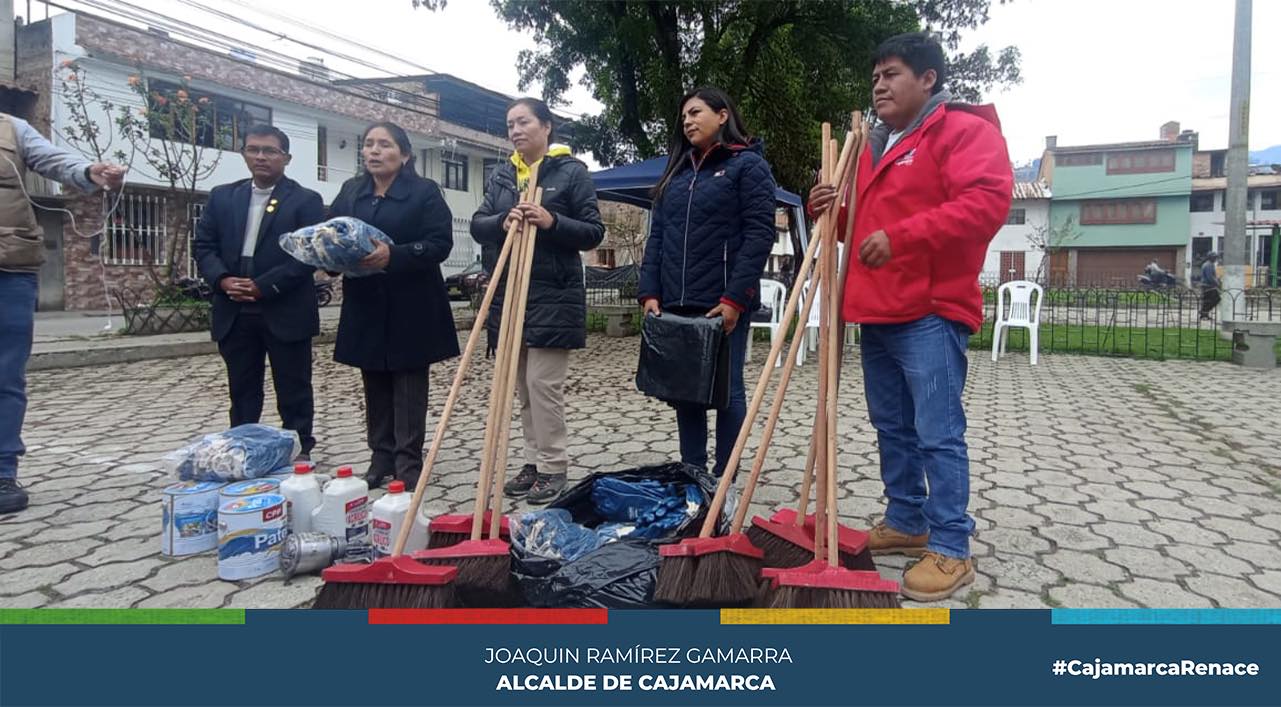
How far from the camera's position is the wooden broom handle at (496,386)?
2.20 metres

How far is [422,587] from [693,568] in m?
0.69

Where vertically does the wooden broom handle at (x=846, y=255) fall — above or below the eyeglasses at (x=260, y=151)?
below

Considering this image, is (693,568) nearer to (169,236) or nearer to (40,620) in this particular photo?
(40,620)

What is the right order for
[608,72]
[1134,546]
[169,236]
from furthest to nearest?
[169,236], [608,72], [1134,546]

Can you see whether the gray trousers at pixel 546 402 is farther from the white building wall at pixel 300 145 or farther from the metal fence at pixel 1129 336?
the white building wall at pixel 300 145

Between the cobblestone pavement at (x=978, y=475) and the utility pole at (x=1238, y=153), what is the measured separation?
13.7 ft

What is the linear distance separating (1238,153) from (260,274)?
1208 cm

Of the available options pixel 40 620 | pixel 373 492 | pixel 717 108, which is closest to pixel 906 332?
pixel 717 108

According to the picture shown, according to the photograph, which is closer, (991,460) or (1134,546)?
(1134,546)

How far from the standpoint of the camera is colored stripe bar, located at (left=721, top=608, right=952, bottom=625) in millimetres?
1738

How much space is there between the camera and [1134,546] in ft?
8.93

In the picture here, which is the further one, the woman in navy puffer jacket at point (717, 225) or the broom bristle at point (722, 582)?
the woman in navy puffer jacket at point (717, 225)

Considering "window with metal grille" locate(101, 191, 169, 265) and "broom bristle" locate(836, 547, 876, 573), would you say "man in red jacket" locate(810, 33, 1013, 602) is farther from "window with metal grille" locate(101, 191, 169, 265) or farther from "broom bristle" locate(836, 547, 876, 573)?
"window with metal grille" locate(101, 191, 169, 265)

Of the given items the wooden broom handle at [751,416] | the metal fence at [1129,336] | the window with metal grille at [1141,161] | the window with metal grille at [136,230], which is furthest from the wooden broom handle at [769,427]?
the window with metal grille at [1141,161]
